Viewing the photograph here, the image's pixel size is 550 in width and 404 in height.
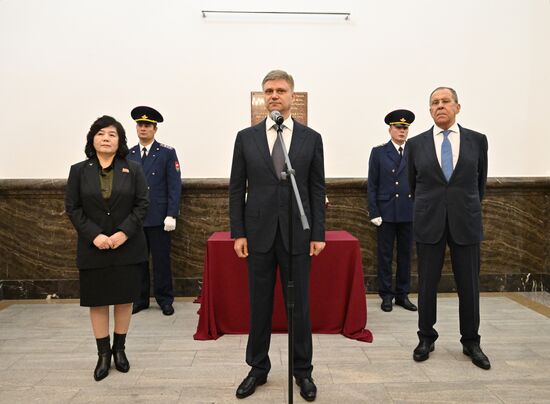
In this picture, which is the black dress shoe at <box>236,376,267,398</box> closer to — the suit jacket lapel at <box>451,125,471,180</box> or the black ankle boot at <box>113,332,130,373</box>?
the black ankle boot at <box>113,332,130,373</box>

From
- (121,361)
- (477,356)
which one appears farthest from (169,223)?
(477,356)

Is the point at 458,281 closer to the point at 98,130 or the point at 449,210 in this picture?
the point at 449,210

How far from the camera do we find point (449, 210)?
8.80 feet

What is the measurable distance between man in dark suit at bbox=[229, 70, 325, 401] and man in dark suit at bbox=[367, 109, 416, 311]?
1.80 m

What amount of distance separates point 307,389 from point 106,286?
1.21m

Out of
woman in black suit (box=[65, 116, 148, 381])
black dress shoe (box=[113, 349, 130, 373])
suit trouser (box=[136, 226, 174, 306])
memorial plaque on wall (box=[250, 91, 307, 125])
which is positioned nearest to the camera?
woman in black suit (box=[65, 116, 148, 381])

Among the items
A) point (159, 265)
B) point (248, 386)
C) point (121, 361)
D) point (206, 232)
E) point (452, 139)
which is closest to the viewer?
point (248, 386)

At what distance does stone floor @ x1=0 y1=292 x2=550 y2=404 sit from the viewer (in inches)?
91.2

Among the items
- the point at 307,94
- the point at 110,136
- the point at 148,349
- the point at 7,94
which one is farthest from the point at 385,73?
the point at 7,94

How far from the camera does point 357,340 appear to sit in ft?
10.3

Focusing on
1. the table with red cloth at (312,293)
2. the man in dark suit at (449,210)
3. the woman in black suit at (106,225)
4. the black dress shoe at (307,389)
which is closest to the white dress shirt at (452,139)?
the man in dark suit at (449,210)

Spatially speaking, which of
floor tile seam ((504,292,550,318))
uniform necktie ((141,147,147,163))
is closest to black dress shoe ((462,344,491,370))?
floor tile seam ((504,292,550,318))

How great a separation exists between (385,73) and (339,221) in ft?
5.19

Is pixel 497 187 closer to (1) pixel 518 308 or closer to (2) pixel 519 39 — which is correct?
(1) pixel 518 308
